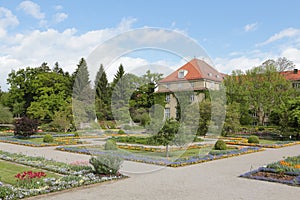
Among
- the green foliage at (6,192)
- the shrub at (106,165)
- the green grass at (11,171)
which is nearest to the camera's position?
the green foliage at (6,192)

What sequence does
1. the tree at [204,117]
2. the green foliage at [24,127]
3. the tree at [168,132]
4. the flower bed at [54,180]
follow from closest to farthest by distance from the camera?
the flower bed at [54,180]
the tree at [168,132]
the green foliage at [24,127]
the tree at [204,117]

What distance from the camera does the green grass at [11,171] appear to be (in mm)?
8734

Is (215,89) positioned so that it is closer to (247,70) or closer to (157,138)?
(247,70)

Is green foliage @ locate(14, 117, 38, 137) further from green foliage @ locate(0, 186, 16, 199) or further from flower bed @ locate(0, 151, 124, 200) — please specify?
green foliage @ locate(0, 186, 16, 199)

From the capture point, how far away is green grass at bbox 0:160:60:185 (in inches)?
344

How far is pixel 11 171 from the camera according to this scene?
33.3 ft

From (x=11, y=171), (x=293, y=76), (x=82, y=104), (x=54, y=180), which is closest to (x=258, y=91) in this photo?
(x=293, y=76)

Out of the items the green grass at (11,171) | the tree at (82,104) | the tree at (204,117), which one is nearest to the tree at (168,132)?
the green grass at (11,171)

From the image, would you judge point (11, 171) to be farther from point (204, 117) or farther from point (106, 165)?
point (204, 117)

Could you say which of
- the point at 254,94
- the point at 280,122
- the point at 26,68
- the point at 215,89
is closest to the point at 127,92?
the point at 280,122

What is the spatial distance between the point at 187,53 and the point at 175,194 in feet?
16.4

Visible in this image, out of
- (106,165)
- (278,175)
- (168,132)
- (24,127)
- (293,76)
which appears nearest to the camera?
(106,165)

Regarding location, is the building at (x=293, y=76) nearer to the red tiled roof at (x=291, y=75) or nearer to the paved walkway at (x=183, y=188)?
the red tiled roof at (x=291, y=75)

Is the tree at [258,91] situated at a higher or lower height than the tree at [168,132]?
higher
